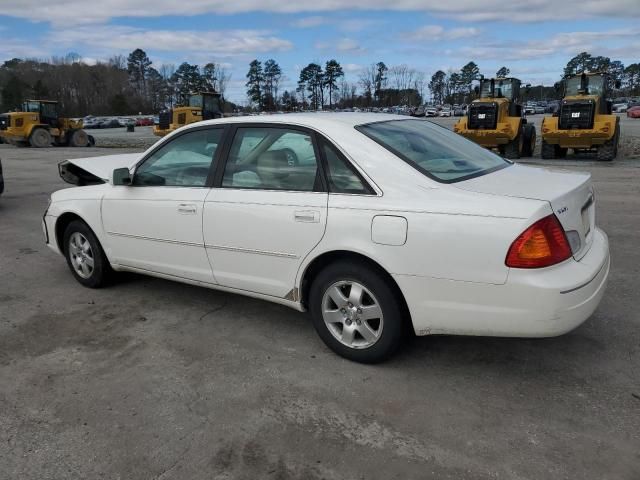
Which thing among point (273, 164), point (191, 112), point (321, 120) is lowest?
point (273, 164)

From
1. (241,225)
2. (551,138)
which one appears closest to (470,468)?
(241,225)

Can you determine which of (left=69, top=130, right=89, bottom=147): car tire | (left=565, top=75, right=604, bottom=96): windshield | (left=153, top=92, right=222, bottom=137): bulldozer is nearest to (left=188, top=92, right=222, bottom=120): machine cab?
(left=153, top=92, right=222, bottom=137): bulldozer

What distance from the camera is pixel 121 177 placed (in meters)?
4.39

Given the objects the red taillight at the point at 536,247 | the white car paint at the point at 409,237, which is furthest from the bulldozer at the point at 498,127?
the red taillight at the point at 536,247

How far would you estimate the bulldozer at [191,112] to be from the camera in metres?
27.2

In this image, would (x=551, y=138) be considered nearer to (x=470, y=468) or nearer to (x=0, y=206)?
(x=0, y=206)

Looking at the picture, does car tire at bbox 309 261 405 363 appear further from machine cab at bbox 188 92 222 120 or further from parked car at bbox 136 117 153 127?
parked car at bbox 136 117 153 127

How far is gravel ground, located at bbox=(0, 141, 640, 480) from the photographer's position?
259cm

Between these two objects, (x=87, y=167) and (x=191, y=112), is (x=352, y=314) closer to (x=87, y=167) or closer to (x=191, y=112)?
(x=87, y=167)

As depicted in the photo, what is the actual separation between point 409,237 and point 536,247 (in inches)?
26.2

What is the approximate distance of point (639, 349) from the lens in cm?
362

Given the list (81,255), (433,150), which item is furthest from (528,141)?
(81,255)

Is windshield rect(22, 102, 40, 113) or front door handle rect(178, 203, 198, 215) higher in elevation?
windshield rect(22, 102, 40, 113)

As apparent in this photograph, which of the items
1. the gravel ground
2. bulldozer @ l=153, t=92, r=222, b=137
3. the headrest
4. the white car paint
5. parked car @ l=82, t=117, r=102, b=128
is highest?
parked car @ l=82, t=117, r=102, b=128
